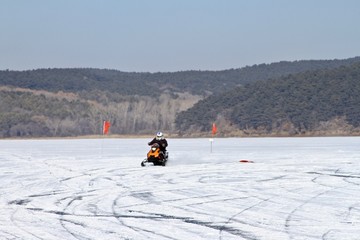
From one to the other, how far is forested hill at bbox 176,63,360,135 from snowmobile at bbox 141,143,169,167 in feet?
271

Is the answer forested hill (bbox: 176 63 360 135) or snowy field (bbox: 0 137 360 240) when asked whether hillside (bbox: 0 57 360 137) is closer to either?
forested hill (bbox: 176 63 360 135)

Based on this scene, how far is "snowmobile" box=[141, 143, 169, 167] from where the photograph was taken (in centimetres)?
2881

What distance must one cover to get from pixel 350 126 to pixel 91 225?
10159 centimetres

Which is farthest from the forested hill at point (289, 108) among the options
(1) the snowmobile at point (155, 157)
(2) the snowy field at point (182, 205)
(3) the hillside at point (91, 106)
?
(2) the snowy field at point (182, 205)

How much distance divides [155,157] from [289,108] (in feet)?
299

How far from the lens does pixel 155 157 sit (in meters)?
28.8

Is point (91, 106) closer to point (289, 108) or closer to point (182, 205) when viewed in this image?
point (289, 108)

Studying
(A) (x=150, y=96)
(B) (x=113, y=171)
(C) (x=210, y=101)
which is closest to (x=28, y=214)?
(B) (x=113, y=171)

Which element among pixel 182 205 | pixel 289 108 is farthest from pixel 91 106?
pixel 182 205

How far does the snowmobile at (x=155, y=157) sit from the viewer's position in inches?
1134

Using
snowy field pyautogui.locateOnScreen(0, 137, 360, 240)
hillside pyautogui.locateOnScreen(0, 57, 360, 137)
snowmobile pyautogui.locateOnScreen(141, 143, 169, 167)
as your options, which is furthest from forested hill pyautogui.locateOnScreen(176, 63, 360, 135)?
snowy field pyautogui.locateOnScreen(0, 137, 360, 240)

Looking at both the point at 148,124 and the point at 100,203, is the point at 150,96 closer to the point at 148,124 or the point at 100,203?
the point at 148,124

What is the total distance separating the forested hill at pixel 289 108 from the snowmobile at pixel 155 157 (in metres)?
82.7

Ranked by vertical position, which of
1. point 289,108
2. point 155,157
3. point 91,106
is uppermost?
point 91,106
